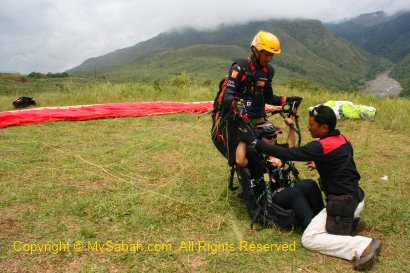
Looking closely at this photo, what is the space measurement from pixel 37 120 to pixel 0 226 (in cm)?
527

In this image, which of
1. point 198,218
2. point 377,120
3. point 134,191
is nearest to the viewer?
point 198,218

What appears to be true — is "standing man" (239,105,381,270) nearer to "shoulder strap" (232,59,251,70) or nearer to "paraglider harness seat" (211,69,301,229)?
"paraglider harness seat" (211,69,301,229)

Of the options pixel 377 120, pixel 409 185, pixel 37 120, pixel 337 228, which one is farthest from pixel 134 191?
pixel 377 120

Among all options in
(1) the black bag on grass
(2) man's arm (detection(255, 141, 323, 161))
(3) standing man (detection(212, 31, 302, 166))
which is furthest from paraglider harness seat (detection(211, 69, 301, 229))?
(1) the black bag on grass

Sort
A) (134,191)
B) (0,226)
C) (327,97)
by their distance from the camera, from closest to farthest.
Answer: (0,226) < (134,191) < (327,97)

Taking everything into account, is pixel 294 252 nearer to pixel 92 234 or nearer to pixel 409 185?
pixel 92 234

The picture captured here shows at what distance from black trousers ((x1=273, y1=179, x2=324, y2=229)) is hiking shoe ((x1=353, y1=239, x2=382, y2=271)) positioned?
633 mm

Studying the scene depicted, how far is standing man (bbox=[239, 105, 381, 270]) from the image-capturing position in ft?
11.5

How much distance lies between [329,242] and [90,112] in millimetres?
7314

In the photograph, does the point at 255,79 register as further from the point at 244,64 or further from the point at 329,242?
the point at 329,242

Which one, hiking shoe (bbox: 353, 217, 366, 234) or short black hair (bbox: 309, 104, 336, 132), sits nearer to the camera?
short black hair (bbox: 309, 104, 336, 132)

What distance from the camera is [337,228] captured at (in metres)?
3.61

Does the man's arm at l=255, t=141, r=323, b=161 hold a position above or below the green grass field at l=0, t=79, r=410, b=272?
above

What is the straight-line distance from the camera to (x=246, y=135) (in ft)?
12.5
